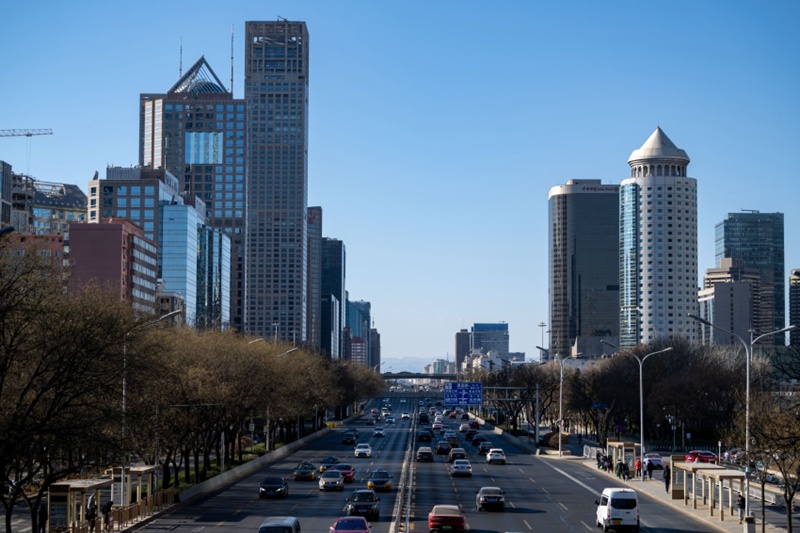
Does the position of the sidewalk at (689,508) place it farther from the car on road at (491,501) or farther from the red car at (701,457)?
the car on road at (491,501)

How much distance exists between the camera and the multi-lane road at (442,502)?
47125 mm

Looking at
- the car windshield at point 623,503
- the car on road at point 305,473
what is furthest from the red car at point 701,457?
the car windshield at point 623,503

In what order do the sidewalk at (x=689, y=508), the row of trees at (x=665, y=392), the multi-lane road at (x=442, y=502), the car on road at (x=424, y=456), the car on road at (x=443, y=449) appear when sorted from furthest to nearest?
1. the row of trees at (x=665, y=392)
2. the car on road at (x=443, y=449)
3. the car on road at (x=424, y=456)
4. the sidewalk at (x=689, y=508)
5. the multi-lane road at (x=442, y=502)

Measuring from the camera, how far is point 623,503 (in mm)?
45094

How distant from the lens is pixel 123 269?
16225 centimetres

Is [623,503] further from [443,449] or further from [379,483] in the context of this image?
[443,449]

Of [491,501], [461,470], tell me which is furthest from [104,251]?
[491,501]

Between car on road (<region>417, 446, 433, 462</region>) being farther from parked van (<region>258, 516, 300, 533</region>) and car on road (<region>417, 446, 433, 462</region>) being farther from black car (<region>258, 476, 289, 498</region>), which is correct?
parked van (<region>258, 516, 300, 533</region>)

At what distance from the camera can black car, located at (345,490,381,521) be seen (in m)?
48.1

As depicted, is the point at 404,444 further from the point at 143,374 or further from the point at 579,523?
the point at 143,374

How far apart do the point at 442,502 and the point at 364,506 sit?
8.59 metres

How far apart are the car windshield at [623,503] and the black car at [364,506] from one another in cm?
1041

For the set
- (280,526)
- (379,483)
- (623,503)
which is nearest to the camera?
(280,526)

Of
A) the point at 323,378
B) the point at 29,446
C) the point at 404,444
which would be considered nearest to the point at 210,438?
the point at 29,446
